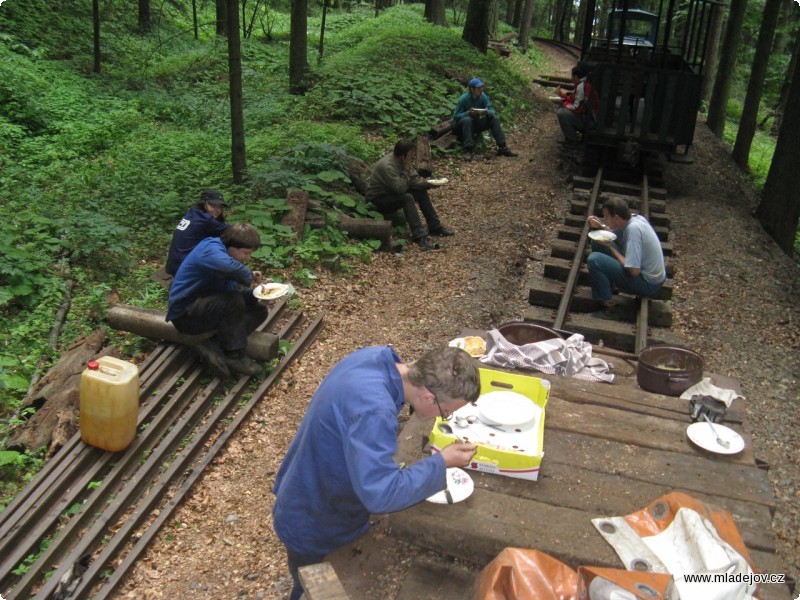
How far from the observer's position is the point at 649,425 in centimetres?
348

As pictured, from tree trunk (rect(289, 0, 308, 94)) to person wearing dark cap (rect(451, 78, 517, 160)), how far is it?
3663 mm

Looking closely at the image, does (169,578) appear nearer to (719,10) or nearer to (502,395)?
(502,395)

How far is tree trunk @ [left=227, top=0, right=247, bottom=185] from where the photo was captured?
768cm

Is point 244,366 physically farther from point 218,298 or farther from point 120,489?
point 120,489

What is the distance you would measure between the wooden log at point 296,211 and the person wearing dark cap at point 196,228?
182cm

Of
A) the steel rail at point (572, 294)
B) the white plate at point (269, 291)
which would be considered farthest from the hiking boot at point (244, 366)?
the steel rail at point (572, 294)

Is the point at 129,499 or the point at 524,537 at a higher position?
the point at 524,537

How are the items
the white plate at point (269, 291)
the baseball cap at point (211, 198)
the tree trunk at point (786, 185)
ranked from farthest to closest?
the tree trunk at point (786, 185) → the baseball cap at point (211, 198) → the white plate at point (269, 291)

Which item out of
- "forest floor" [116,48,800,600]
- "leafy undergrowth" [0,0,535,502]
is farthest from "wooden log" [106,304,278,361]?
"forest floor" [116,48,800,600]

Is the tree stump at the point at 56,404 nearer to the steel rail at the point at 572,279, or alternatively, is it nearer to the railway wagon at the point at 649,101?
the steel rail at the point at 572,279

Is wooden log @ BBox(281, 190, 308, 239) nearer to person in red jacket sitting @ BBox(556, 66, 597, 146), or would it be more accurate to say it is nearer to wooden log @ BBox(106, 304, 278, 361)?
wooden log @ BBox(106, 304, 278, 361)

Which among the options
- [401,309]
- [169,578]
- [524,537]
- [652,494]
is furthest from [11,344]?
[652,494]

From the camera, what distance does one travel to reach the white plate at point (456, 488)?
2.86 meters

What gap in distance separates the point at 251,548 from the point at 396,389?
228cm
